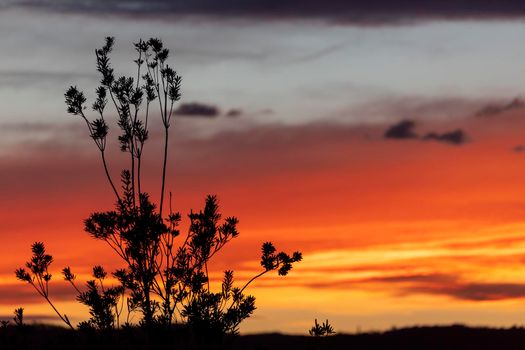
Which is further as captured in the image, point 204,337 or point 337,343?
point 337,343

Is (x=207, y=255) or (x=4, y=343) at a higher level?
(x=207, y=255)

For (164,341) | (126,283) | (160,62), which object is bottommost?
(164,341)

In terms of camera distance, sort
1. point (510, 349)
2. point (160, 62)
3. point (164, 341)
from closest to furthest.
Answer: point (164, 341), point (160, 62), point (510, 349)

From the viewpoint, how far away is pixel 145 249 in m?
18.8

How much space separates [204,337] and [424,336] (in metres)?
12.8

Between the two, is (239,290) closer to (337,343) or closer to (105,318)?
(105,318)

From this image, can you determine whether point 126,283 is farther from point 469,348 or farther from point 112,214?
point 469,348

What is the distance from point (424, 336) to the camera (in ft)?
96.1

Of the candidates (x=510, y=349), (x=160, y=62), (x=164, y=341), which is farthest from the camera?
(x=510, y=349)


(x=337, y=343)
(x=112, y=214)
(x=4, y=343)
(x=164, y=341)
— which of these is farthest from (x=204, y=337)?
(x=337, y=343)

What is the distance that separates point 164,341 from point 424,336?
13.3 meters

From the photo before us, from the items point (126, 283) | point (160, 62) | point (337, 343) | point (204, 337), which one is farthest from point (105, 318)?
point (337, 343)

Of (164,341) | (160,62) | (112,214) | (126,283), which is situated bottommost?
(164,341)

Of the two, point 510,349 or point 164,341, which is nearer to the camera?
point 164,341
